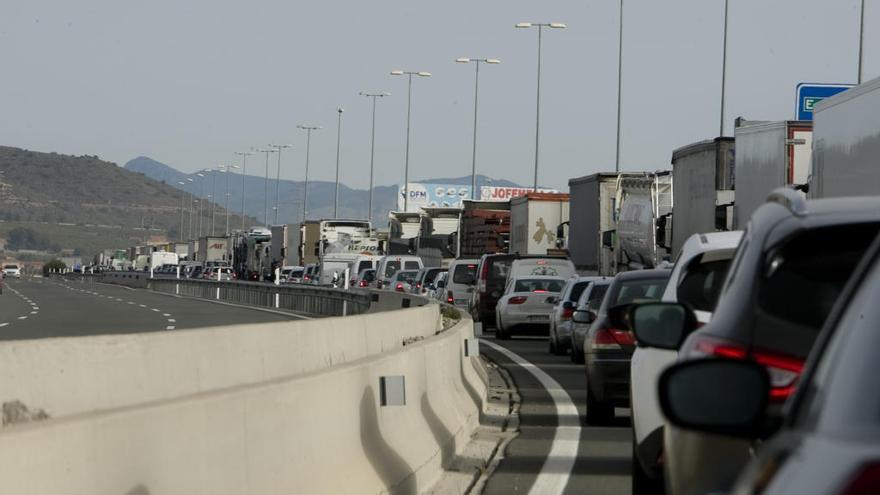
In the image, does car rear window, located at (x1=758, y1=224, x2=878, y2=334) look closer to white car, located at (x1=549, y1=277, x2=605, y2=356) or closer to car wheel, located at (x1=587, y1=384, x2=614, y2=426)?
car wheel, located at (x1=587, y1=384, x2=614, y2=426)

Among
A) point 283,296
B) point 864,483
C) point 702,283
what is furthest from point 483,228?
point 864,483

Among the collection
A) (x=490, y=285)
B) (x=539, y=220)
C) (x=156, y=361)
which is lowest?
(x=490, y=285)

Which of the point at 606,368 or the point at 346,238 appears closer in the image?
the point at 606,368

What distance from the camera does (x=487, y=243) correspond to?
196ft

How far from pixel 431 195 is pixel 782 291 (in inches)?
6425

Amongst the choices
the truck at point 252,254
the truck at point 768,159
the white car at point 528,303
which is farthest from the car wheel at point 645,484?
the truck at point 252,254

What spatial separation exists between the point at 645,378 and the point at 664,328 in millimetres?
2564

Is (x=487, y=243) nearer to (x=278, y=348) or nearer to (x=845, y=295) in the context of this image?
(x=278, y=348)

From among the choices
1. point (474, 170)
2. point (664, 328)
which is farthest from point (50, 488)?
point (474, 170)

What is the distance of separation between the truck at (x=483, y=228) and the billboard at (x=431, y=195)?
310 ft

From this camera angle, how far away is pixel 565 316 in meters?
28.1

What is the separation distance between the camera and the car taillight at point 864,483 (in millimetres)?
2498

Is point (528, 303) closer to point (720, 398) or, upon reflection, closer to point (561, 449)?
point (561, 449)

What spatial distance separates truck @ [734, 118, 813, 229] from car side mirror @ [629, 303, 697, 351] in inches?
666
